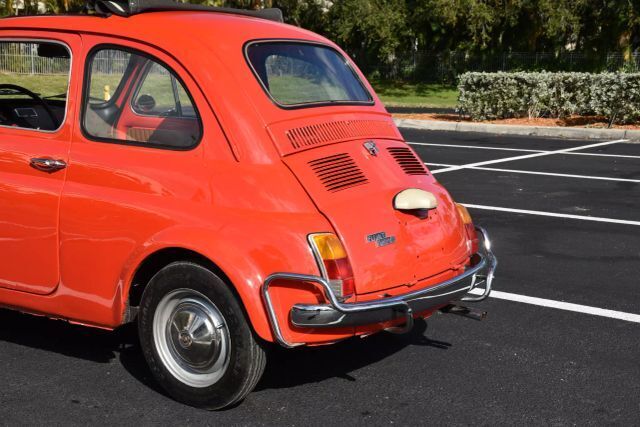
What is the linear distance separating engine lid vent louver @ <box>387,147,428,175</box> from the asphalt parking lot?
1059mm

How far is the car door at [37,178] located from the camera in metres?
4.59

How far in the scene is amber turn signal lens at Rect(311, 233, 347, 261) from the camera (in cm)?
403

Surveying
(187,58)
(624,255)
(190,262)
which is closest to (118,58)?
(187,58)

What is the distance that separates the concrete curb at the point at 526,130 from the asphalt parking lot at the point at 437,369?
11.0m

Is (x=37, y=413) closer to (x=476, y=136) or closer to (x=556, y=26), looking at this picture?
(x=476, y=136)

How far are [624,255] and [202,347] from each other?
14.8 feet

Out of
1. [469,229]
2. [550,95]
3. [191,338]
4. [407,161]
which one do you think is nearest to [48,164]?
[191,338]

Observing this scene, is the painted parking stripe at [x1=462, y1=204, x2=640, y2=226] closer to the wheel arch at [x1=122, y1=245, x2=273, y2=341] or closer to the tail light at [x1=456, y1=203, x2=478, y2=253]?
the tail light at [x1=456, y1=203, x2=478, y2=253]

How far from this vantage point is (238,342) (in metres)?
4.06

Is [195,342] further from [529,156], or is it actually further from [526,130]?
[526,130]

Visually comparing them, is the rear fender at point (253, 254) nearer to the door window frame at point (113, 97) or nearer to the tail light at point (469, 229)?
the door window frame at point (113, 97)

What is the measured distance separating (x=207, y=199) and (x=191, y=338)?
0.68 metres

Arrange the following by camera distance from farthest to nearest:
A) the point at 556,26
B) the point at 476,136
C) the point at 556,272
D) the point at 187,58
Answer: the point at 556,26 < the point at 476,136 < the point at 556,272 < the point at 187,58

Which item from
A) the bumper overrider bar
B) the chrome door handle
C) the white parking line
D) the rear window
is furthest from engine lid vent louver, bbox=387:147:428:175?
the chrome door handle
